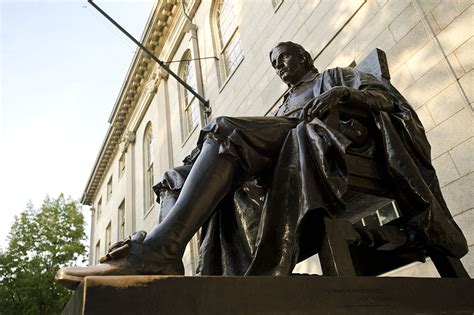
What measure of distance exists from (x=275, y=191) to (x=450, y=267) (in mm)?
940

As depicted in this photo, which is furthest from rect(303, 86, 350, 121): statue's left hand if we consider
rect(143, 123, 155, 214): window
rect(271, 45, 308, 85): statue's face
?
rect(143, 123, 155, 214): window

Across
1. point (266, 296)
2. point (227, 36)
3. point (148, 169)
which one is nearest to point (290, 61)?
point (266, 296)

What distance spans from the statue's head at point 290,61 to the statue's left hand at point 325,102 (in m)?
0.92

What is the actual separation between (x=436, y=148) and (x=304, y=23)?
335 cm

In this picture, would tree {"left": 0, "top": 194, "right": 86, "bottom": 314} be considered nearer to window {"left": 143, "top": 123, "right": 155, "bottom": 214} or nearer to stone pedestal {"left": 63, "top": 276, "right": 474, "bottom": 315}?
window {"left": 143, "top": 123, "right": 155, "bottom": 214}

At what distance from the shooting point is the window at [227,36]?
9.06m

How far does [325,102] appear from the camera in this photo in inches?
77.0

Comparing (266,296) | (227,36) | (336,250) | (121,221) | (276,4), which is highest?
(227,36)

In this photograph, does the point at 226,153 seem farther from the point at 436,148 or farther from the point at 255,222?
the point at 436,148

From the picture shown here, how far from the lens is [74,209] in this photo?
1989 cm

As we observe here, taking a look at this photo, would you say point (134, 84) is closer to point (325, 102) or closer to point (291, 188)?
point (325, 102)

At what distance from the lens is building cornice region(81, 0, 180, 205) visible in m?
13.4

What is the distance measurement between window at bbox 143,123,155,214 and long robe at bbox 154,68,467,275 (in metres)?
11.4

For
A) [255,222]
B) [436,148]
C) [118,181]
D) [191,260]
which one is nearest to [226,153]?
[255,222]
